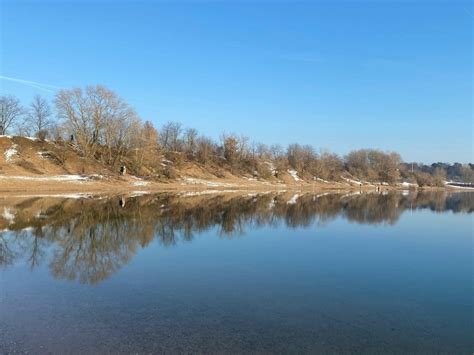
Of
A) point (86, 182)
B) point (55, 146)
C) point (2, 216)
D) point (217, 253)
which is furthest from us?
point (55, 146)

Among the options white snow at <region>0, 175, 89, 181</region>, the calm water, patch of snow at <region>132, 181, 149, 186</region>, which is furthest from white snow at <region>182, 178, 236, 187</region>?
the calm water

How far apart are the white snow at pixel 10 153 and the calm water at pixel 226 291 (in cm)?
4452

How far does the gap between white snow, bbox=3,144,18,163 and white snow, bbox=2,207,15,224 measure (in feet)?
118

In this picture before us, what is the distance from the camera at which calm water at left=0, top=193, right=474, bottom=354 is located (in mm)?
7484

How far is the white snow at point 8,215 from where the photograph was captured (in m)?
22.6

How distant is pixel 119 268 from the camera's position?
12836 mm

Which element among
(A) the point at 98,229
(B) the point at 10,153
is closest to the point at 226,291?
(A) the point at 98,229

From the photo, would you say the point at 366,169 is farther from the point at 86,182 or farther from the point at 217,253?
the point at 217,253

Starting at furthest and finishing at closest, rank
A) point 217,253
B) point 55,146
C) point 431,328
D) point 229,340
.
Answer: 1. point 55,146
2. point 217,253
3. point 431,328
4. point 229,340

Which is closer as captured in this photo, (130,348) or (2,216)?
(130,348)

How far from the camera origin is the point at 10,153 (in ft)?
202

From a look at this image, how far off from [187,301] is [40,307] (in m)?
3.47

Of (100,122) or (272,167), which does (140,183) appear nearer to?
(100,122)

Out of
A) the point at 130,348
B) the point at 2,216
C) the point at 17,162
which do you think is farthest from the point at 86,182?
the point at 130,348
